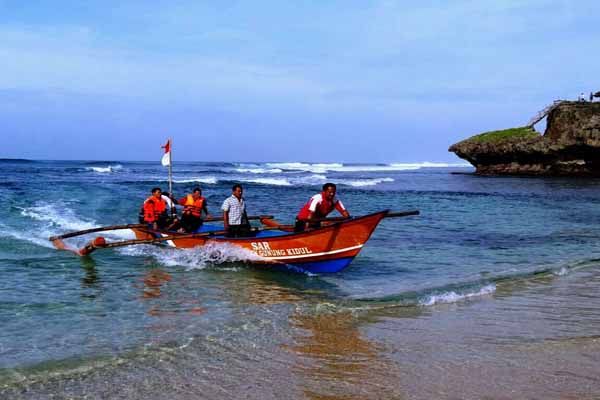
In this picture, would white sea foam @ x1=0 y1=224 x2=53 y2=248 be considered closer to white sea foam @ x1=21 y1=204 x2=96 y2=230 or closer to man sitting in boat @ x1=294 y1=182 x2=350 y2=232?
white sea foam @ x1=21 y1=204 x2=96 y2=230

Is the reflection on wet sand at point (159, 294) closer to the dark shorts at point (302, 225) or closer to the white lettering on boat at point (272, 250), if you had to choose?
the white lettering on boat at point (272, 250)

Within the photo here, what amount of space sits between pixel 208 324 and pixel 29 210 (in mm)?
17972

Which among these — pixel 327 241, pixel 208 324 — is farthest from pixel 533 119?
pixel 208 324

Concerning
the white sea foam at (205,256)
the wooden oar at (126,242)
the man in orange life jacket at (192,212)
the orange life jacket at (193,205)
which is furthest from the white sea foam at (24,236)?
the white sea foam at (205,256)

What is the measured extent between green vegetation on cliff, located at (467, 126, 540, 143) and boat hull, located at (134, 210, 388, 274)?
152 ft

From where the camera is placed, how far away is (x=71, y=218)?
69.5ft

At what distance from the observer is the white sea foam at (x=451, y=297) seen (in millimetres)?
8938

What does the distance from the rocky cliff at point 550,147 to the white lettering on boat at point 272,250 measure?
42477mm

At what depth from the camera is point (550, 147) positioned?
5028 centimetres

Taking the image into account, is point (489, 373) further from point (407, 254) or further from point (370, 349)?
point (407, 254)

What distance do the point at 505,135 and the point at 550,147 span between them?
18.4ft

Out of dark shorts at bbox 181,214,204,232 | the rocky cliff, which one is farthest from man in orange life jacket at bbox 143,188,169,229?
the rocky cliff

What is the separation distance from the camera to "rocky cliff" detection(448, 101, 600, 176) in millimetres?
48031

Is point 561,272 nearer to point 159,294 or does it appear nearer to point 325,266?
point 325,266
